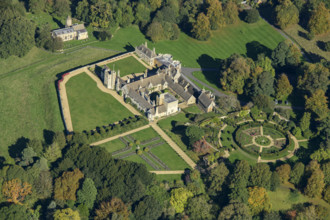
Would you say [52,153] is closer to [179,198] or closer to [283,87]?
[179,198]

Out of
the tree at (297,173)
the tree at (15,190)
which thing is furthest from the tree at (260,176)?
the tree at (15,190)

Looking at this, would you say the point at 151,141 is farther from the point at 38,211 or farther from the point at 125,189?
the point at 38,211

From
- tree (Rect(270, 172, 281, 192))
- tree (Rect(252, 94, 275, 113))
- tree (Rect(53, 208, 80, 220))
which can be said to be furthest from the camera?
tree (Rect(252, 94, 275, 113))

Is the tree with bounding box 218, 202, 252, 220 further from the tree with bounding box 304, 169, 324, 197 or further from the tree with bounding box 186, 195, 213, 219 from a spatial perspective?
the tree with bounding box 304, 169, 324, 197

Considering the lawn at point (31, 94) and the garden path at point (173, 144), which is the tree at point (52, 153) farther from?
the garden path at point (173, 144)

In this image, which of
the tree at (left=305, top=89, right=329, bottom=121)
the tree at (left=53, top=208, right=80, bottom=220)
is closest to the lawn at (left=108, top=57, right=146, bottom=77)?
the tree at (left=305, top=89, right=329, bottom=121)

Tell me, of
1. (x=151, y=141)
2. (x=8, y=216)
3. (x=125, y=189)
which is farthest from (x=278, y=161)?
(x=8, y=216)

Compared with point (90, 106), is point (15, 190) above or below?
below

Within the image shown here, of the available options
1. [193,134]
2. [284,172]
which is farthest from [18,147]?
[284,172]
